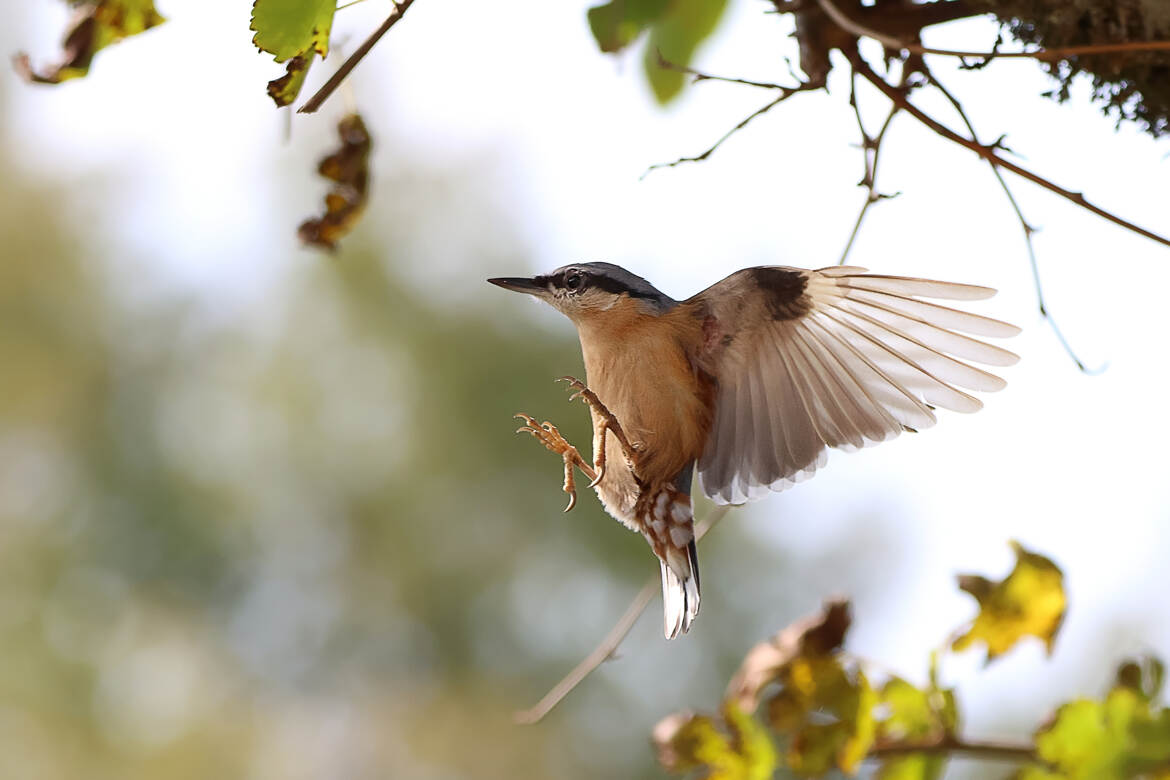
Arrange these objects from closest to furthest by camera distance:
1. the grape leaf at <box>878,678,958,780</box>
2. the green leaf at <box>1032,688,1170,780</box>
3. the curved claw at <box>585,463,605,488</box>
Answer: the green leaf at <box>1032,688,1170,780</box> < the grape leaf at <box>878,678,958,780</box> < the curved claw at <box>585,463,605,488</box>

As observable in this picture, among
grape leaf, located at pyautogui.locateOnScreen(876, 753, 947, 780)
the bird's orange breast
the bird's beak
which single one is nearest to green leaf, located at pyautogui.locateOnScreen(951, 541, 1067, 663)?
grape leaf, located at pyautogui.locateOnScreen(876, 753, 947, 780)

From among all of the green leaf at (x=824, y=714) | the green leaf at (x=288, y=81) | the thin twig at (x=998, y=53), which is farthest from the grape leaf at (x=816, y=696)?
the green leaf at (x=288, y=81)

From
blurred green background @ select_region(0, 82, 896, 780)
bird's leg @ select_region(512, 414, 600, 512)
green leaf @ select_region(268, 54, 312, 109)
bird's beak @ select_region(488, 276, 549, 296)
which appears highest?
green leaf @ select_region(268, 54, 312, 109)

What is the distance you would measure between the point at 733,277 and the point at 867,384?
198 millimetres

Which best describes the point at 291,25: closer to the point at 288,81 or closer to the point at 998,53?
the point at 288,81

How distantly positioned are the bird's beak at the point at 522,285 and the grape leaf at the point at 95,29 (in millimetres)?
489

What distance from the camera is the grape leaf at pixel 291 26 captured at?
1002 millimetres

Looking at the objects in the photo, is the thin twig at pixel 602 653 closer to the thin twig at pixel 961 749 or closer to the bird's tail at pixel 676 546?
the bird's tail at pixel 676 546

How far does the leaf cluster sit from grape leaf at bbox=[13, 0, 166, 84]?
890mm

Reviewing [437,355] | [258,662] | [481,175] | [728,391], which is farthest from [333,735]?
[728,391]

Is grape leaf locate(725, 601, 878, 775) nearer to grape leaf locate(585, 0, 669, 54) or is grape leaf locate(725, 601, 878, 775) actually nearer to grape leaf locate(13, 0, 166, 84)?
grape leaf locate(585, 0, 669, 54)

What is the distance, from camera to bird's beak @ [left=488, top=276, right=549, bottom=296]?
1.47m

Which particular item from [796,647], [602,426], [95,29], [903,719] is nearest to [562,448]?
[602,426]

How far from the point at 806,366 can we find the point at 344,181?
62cm
